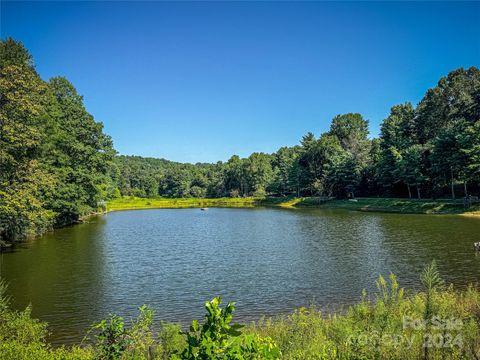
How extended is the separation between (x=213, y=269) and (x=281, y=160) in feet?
415

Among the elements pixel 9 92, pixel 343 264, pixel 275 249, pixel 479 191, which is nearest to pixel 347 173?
pixel 479 191

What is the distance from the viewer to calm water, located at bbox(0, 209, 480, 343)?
19.2 m

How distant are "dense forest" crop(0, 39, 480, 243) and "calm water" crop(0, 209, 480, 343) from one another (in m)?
5.53

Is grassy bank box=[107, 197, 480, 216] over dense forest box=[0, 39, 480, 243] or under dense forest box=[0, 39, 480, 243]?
under

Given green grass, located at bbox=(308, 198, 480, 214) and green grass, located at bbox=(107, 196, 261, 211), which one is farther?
green grass, located at bbox=(107, 196, 261, 211)

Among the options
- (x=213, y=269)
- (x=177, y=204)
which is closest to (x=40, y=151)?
(x=213, y=269)

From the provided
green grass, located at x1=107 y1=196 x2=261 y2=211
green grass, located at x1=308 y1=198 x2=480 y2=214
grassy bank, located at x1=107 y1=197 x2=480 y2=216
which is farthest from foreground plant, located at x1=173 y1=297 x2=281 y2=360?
green grass, located at x1=107 y1=196 x2=261 y2=211

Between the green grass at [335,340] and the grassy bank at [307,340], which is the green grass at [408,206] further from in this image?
the green grass at [335,340]

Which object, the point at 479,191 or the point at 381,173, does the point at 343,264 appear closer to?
the point at 479,191

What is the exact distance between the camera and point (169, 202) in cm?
A: 13038

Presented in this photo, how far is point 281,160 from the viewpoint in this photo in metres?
152

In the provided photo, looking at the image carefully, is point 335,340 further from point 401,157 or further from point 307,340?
point 401,157

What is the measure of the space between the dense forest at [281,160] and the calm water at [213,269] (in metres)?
5.53

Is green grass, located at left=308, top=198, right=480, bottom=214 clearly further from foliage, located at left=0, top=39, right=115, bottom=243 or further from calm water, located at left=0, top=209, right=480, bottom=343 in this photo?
foliage, located at left=0, top=39, right=115, bottom=243
